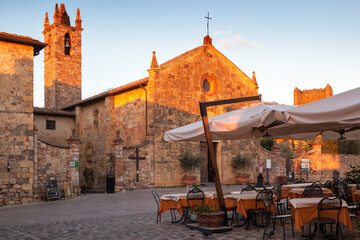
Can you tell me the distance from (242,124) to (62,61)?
1073 inches

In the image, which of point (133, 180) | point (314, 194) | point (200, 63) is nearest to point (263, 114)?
point (314, 194)

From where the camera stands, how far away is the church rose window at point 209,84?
25.9m

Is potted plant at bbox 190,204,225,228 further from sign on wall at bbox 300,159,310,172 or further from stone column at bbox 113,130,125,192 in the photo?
sign on wall at bbox 300,159,310,172

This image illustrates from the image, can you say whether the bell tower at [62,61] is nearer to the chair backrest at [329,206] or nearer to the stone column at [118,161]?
the stone column at [118,161]

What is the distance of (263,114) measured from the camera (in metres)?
7.59

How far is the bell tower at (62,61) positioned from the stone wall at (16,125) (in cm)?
1493

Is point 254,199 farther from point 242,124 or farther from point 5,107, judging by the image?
point 5,107

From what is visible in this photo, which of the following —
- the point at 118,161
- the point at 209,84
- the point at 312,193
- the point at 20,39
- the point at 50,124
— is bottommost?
the point at 312,193

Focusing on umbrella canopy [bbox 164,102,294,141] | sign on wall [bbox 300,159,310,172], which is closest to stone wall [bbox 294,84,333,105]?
sign on wall [bbox 300,159,310,172]

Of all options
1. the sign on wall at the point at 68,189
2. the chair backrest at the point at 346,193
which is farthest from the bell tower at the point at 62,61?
the chair backrest at the point at 346,193

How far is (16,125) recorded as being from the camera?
17.0 m

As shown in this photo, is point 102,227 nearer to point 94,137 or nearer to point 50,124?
point 94,137

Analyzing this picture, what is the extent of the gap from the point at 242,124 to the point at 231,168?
18.4 meters

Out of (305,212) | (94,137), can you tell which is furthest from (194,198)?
(94,137)
